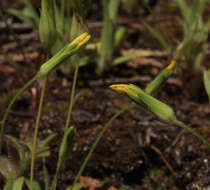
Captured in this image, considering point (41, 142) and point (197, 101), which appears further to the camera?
point (197, 101)

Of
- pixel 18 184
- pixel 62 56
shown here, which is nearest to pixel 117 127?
pixel 18 184

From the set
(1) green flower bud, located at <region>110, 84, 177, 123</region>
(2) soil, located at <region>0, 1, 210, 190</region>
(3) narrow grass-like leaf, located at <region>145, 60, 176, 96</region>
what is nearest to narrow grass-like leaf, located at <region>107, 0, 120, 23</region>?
(2) soil, located at <region>0, 1, 210, 190</region>

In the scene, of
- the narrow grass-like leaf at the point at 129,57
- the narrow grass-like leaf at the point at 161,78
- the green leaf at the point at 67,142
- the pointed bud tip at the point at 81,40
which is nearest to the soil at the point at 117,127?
the narrow grass-like leaf at the point at 129,57

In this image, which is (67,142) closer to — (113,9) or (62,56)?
(62,56)

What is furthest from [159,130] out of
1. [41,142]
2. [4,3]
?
[4,3]

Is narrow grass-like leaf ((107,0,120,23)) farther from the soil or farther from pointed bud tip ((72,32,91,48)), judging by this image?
pointed bud tip ((72,32,91,48))

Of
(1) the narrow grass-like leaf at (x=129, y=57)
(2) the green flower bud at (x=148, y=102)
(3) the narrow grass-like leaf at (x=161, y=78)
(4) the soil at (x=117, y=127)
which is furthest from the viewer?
(1) the narrow grass-like leaf at (x=129, y=57)

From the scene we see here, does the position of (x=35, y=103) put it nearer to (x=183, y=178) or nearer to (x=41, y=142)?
(x=41, y=142)

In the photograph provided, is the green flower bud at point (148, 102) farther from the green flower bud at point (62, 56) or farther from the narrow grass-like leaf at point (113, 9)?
the narrow grass-like leaf at point (113, 9)
